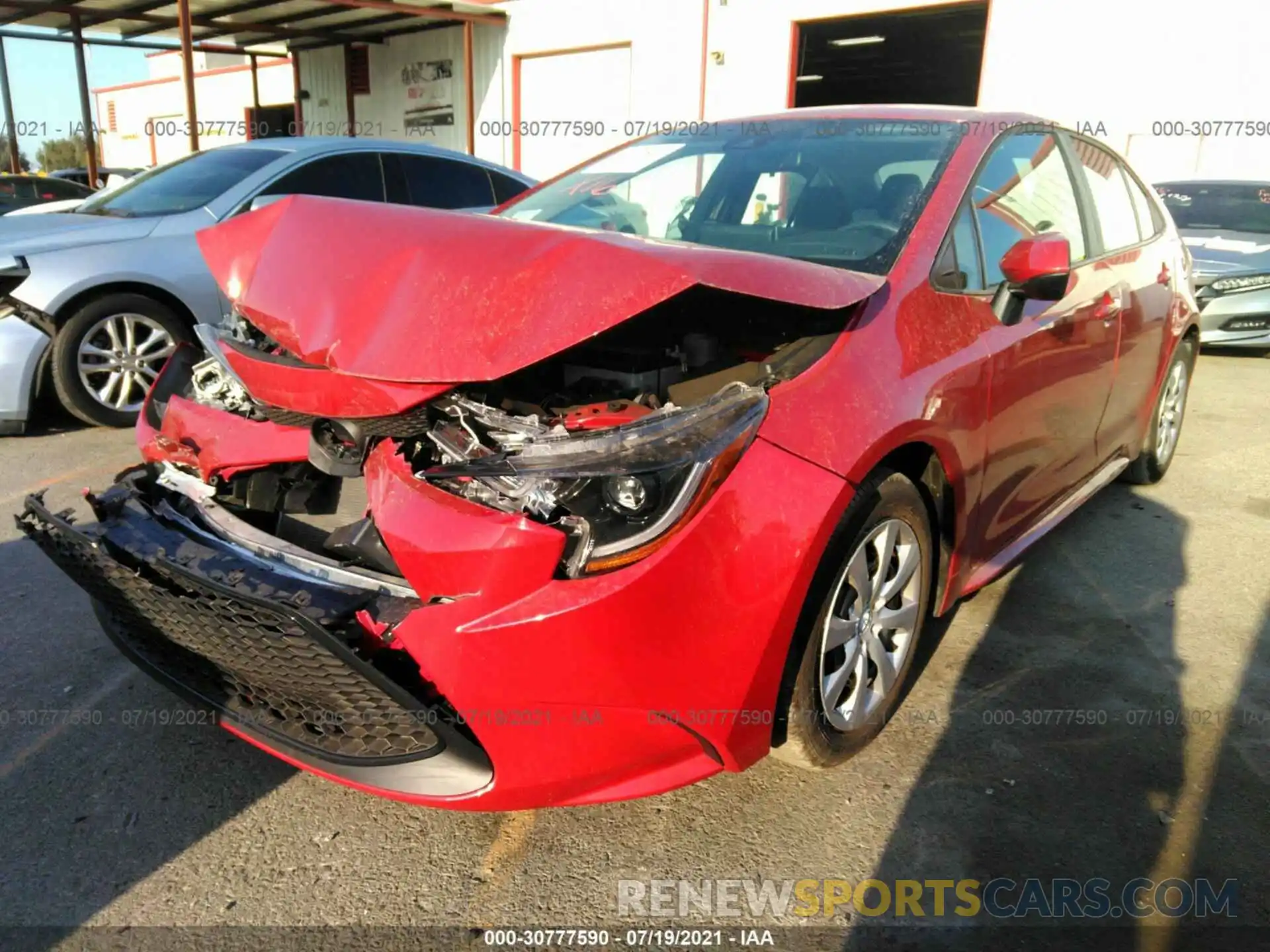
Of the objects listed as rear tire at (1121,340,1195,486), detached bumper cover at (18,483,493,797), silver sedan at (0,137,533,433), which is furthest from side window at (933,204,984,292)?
silver sedan at (0,137,533,433)

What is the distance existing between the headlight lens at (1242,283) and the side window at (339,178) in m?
7.11

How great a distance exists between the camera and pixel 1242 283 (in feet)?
27.1

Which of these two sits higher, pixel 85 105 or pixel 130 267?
pixel 85 105

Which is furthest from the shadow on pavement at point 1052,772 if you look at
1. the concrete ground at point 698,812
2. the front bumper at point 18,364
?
the front bumper at point 18,364

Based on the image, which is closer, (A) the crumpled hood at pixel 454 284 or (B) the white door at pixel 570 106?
(A) the crumpled hood at pixel 454 284

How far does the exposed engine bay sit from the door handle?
5.03 feet

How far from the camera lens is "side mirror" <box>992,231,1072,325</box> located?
2.55 m

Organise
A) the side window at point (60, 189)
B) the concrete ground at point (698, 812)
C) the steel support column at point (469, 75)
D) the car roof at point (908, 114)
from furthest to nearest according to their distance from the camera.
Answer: the steel support column at point (469, 75) → the side window at point (60, 189) → the car roof at point (908, 114) → the concrete ground at point (698, 812)

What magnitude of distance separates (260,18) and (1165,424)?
56.7 ft

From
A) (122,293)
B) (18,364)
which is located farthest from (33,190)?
(18,364)

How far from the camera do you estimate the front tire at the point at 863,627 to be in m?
2.12

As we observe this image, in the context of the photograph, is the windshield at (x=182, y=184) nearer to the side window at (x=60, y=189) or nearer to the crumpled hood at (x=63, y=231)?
the crumpled hood at (x=63, y=231)

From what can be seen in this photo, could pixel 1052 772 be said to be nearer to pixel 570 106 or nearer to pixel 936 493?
pixel 936 493

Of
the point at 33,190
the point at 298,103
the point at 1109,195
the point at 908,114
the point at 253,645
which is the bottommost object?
the point at 253,645
